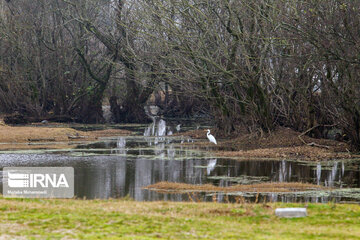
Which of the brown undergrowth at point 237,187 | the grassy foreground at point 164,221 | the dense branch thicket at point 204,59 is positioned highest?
the dense branch thicket at point 204,59

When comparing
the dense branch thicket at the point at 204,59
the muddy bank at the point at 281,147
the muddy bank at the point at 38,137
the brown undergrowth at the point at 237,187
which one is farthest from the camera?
the muddy bank at the point at 38,137

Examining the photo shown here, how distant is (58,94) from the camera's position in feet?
168

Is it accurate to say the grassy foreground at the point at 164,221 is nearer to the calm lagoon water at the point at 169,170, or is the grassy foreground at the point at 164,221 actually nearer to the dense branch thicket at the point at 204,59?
the calm lagoon water at the point at 169,170

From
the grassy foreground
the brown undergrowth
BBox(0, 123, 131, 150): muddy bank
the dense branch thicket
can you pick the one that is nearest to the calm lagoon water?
the brown undergrowth

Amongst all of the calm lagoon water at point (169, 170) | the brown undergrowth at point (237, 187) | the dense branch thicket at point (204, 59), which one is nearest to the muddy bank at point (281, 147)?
the dense branch thicket at point (204, 59)

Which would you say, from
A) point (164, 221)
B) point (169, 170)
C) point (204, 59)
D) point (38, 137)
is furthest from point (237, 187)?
point (38, 137)

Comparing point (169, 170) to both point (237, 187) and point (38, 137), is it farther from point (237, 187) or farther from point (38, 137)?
point (38, 137)

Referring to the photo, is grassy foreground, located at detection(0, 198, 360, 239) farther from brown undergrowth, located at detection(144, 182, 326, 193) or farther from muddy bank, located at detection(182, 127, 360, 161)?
muddy bank, located at detection(182, 127, 360, 161)

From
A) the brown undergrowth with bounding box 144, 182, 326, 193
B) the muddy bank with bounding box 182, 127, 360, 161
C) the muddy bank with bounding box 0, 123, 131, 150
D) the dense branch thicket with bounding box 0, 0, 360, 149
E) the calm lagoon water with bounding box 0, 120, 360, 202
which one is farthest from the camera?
the muddy bank with bounding box 0, 123, 131, 150

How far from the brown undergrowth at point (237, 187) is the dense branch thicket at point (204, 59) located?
21.2 ft

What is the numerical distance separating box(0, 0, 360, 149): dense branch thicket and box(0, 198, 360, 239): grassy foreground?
1163 centimetres

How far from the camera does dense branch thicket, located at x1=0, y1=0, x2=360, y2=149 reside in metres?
24.4

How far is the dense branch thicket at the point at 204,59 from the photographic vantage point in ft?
80.2

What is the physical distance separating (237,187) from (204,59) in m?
13.6
